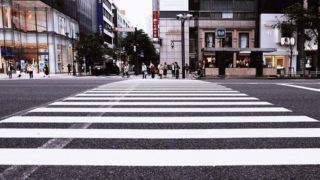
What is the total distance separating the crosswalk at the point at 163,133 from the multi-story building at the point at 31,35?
3563cm

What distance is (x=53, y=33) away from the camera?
4522cm

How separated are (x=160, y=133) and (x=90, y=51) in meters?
36.4

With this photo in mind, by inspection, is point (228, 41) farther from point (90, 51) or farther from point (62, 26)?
point (62, 26)

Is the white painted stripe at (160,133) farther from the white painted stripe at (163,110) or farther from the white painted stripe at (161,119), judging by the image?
the white painted stripe at (163,110)

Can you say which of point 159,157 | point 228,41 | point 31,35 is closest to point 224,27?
→ point 228,41

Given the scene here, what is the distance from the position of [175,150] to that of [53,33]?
1722 inches

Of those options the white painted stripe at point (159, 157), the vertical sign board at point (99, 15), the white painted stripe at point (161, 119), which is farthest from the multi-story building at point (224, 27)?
the white painted stripe at point (159, 157)

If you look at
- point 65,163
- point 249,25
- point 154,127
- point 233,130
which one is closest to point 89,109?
point 154,127

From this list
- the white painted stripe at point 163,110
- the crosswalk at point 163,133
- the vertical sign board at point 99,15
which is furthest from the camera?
the vertical sign board at point 99,15

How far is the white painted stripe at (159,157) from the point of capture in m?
3.87

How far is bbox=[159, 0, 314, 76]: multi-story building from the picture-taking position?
42.0m

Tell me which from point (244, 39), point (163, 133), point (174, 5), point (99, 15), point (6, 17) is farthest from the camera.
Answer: point (99, 15)

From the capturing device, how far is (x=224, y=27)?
44.0m

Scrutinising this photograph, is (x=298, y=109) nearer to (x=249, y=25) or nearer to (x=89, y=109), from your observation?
(x=89, y=109)
